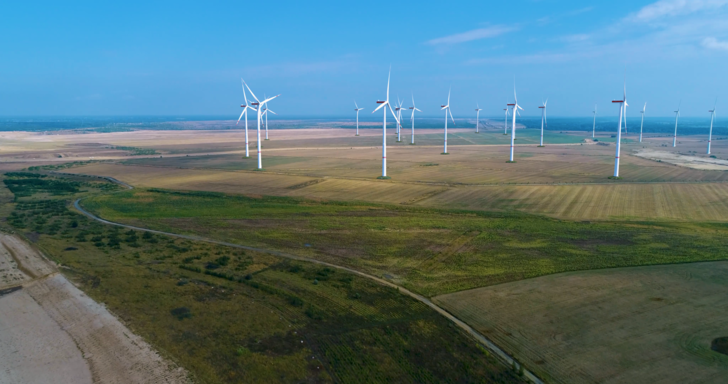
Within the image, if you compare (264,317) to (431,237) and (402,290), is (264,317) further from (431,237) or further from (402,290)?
(431,237)

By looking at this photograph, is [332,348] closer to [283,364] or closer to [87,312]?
[283,364]

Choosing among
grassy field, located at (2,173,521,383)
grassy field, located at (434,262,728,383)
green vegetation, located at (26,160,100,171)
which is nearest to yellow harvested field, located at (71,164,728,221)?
grassy field, located at (434,262,728,383)

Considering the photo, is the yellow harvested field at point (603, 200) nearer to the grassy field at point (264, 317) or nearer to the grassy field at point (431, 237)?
the grassy field at point (431, 237)

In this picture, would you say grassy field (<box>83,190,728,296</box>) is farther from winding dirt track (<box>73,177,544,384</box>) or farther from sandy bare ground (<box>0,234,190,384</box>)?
sandy bare ground (<box>0,234,190,384</box>)

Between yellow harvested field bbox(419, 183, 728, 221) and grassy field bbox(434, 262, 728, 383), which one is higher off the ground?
yellow harvested field bbox(419, 183, 728, 221)

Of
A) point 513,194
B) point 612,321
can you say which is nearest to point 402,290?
point 612,321

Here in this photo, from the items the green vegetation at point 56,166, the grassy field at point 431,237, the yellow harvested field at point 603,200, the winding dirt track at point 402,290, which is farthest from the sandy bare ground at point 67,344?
the green vegetation at point 56,166
